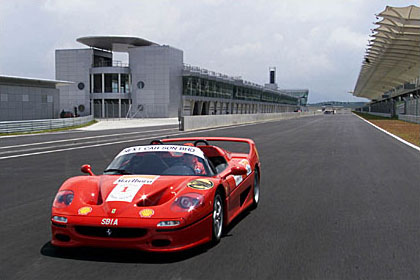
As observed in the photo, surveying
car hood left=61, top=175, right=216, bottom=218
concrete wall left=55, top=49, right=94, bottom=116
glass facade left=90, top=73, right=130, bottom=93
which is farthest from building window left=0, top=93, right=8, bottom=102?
concrete wall left=55, top=49, right=94, bottom=116

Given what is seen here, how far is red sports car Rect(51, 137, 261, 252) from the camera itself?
15.4ft

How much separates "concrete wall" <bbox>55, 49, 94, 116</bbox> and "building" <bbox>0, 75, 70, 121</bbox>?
103 feet

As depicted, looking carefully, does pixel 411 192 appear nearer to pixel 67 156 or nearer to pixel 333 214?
pixel 333 214

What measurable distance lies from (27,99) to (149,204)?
36871 millimetres

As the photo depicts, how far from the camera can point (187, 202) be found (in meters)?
4.98

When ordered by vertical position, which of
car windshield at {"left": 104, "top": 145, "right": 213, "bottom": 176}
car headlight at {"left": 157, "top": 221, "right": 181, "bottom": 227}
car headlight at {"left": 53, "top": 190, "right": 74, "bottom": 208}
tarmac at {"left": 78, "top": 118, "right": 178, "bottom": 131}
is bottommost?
tarmac at {"left": 78, "top": 118, "right": 178, "bottom": 131}

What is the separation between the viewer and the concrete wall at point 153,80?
72375 mm

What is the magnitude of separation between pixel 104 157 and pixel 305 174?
276 inches

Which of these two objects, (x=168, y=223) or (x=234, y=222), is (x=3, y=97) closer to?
(x=234, y=222)

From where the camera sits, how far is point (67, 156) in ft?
53.6

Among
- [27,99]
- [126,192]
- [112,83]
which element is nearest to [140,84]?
[112,83]

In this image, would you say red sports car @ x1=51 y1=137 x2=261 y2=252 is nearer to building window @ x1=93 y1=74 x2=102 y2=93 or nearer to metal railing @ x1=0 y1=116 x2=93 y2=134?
metal railing @ x1=0 y1=116 x2=93 y2=134

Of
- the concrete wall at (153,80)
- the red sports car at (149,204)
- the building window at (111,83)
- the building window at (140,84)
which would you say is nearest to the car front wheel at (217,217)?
the red sports car at (149,204)

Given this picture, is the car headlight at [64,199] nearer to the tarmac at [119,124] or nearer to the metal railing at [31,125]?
the metal railing at [31,125]
